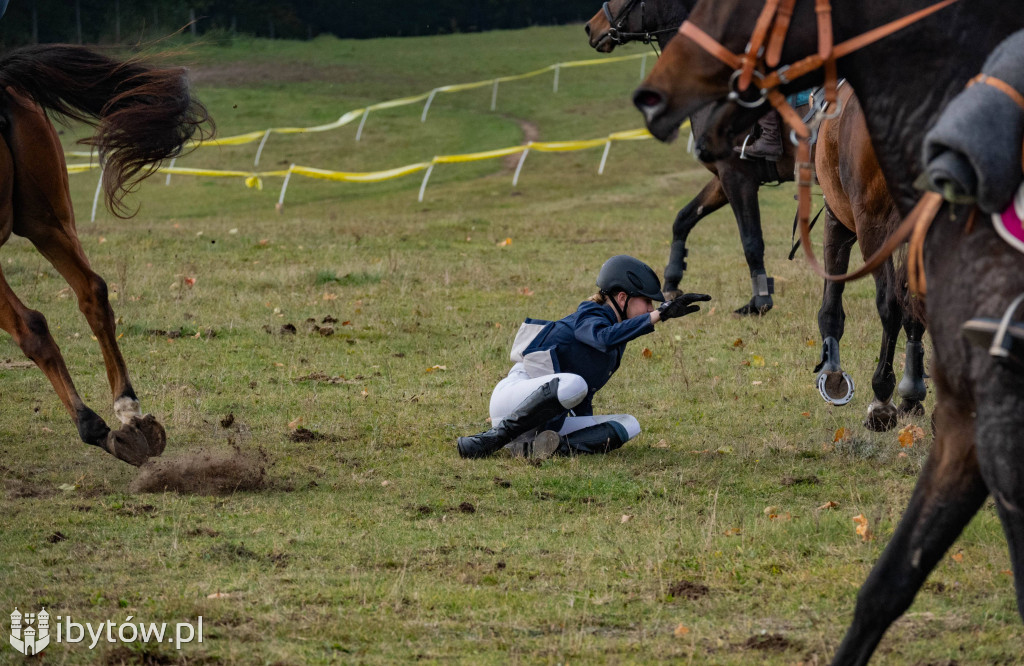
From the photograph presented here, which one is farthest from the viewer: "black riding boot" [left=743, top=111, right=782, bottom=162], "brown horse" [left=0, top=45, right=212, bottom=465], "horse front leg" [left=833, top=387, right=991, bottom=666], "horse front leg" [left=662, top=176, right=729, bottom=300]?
"horse front leg" [left=662, top=176, right=729, bottom=300]

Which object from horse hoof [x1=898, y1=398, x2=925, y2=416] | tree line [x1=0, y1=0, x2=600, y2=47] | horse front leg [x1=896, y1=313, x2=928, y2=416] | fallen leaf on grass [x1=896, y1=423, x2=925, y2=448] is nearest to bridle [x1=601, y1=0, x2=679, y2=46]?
horse front leg [x1=896, y1=313, x2=928, y2=416]

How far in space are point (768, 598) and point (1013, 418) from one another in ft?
6.24

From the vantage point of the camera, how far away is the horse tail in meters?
7.04

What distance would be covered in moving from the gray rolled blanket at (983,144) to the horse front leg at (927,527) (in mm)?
668

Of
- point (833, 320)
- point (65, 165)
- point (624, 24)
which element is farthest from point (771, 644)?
point (624, 24)

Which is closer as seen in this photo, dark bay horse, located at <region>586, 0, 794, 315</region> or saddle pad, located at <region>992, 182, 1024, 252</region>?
saddle pad, located at <region>992, 182, 1024, 252</region>

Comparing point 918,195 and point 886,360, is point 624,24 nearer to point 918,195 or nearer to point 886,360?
point 886,360

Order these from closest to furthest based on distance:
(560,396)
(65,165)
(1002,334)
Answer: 1. (1002,334)
2. (560,396)
3. (65,165)

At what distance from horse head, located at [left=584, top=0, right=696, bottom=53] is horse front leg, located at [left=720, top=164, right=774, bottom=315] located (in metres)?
1.84

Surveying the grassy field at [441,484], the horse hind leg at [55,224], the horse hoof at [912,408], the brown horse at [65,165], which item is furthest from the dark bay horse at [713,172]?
the horse hind leg at [55,224]

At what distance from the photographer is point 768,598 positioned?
4801 mm

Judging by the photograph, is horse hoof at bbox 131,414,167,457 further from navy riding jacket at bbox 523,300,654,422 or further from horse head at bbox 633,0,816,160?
horse head at bbox 633,0,816,160

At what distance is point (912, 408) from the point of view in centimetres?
789

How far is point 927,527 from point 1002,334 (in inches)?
26.4
